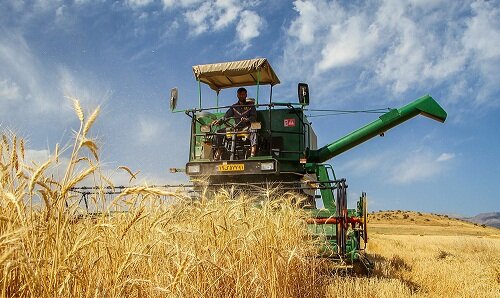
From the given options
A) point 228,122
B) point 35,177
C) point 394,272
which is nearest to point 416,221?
point 394,272

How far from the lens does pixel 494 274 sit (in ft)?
19.8

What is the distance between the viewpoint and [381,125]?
9.15 meters

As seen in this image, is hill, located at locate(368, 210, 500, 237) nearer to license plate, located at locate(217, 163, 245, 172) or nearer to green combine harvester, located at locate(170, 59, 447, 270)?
green combine harvester, located at locate(170, 59, 447, 270)

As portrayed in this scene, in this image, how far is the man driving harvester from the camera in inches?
288

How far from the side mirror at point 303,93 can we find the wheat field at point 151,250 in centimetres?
271

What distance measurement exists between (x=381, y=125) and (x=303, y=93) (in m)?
2.59

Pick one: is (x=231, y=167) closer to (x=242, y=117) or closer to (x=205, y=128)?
(x=242, y=117)

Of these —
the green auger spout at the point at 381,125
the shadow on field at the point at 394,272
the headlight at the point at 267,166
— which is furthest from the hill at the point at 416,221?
the headlight at the point at 267,166

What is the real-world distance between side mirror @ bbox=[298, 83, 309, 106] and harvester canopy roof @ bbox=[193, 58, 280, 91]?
0.75m

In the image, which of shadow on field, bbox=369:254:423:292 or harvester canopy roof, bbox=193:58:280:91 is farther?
harvester canopy roof, bbox=193:58:280:91

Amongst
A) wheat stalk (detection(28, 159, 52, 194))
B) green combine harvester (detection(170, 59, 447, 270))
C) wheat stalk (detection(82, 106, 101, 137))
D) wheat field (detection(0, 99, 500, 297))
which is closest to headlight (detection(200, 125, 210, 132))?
green combine harvester (detection(170, 59, 447, 270))

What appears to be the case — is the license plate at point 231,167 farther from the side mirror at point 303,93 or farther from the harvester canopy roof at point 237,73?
the harvester canopy roof at point 237,73

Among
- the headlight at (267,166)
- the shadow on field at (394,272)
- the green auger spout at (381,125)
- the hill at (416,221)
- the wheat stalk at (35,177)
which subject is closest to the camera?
the wheat stalk at (35,177)

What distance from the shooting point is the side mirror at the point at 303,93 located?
24.1 ft
